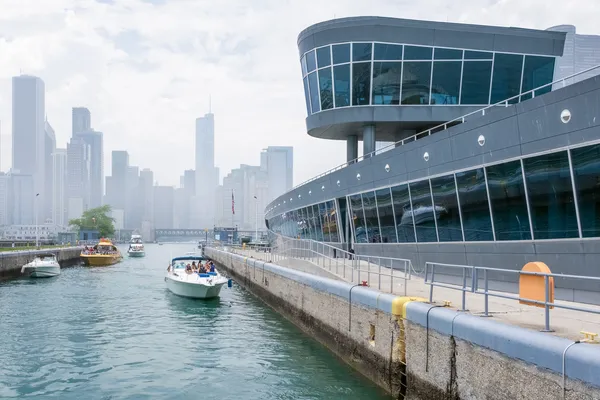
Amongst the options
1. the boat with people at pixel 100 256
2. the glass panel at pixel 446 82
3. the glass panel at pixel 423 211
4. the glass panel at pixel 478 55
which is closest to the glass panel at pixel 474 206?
the glass panel at pixel 423 211

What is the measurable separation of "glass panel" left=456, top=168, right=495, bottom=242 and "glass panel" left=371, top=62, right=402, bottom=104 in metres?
13.6

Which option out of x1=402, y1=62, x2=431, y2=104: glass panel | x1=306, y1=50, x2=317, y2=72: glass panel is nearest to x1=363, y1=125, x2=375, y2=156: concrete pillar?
x1=402, y1=62, x2=431, y2=104: glass panel

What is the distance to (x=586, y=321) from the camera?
1112 cm

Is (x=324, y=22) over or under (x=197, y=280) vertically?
→ over

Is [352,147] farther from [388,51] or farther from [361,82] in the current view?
[388,51]

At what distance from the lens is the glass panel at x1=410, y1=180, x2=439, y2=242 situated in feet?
77.2

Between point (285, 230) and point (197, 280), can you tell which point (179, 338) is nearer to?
point (197, 280)

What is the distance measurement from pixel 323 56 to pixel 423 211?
14.5 m

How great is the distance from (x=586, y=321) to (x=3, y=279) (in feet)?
154

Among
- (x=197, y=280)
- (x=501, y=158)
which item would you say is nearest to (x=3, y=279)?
(x=197, y=280)

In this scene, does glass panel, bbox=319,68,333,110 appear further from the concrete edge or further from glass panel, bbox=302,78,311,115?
the concrete edge

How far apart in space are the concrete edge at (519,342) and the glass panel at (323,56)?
24.3m

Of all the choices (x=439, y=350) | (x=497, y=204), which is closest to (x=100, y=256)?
(x=497, y=204)

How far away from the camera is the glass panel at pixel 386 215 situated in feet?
89.5
